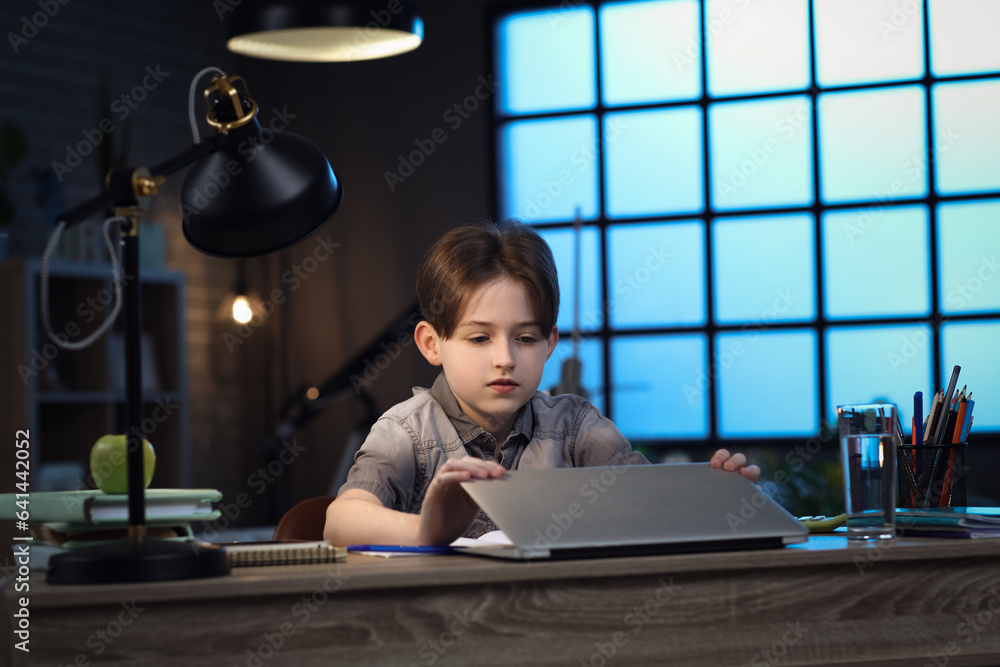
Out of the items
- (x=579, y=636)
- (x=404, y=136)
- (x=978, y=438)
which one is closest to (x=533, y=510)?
(x=579, y=636)

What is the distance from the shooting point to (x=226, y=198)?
110 cm

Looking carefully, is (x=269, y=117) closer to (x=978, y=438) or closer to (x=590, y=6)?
(x=590, y=6)

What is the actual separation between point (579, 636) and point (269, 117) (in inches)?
185

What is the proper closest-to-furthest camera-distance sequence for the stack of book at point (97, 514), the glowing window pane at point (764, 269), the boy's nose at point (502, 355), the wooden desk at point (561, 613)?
the wooden desk at point (561, 613), the stack of book at point (97, 514), the boy's nose at point (502, 355), the glowing window pane at point (764, 269)

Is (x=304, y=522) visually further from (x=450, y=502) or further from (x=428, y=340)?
(x=450, y=502)

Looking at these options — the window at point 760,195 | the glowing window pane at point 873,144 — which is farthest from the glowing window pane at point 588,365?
the glowing window pane at point 873,144

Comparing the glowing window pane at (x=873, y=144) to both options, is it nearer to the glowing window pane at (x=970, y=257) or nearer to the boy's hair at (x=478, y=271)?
the glowing window pane at (x=970, y=257)

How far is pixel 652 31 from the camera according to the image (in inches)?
189

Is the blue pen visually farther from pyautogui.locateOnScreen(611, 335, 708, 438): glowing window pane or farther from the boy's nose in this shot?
pyautogui.locateOnScreen(611, 335, 708, 438): glowing window pane

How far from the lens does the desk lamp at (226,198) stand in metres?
0.90

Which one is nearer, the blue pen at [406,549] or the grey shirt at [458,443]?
the blue pen at [406,549]

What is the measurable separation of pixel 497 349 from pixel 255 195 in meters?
0.44

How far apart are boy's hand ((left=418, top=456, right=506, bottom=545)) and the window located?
3.65 meters

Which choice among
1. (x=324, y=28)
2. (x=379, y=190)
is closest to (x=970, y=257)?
(x=379, y=190)
